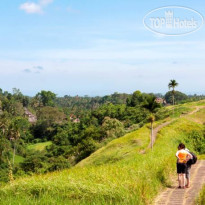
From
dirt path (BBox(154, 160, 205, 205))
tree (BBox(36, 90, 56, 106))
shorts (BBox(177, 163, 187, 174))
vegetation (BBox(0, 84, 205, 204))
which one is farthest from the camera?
tree (BBox(36, 90, 56, 106))

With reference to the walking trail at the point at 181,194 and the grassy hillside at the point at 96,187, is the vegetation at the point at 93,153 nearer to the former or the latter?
the grassy hillside at the point at 96,187

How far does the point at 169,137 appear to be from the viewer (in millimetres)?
32625

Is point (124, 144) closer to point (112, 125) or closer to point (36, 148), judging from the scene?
point (112, 125)

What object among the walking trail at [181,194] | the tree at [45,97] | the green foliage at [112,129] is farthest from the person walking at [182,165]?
the tree at [45,97]

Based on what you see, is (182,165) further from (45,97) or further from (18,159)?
(45,97)

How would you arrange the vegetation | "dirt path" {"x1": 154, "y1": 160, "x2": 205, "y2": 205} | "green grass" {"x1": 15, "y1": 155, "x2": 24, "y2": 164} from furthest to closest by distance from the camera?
"green grass" {"x1": 15, "y1": 155, "x2": 24, "y2": 164}
"dirt path" {"x1": 154, "y1": 160, "x2": 205, "y2": 205}
the vegetation

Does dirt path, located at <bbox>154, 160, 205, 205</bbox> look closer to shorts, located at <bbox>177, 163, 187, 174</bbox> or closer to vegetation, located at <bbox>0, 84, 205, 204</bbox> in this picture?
vegetation, located at <bbox>0, 84, 205, 204</bbox>

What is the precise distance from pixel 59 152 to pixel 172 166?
49143 mm

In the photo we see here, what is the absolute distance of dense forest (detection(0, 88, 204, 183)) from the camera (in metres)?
44.9

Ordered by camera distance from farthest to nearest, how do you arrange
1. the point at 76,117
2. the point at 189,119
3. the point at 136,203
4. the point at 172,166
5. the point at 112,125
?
1. the point at 76,117
2. the point at 112,125
3. the point at 189,119
4. the point at 172,166
5. the point at 136,203

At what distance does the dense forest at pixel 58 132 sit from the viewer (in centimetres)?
4494

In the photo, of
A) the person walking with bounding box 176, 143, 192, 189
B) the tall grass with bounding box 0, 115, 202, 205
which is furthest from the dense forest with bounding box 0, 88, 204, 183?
the tall grass with bounding box 0, 115, 202, 205

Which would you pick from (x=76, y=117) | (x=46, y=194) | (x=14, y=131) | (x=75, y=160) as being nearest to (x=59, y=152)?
(x=14, y=131)

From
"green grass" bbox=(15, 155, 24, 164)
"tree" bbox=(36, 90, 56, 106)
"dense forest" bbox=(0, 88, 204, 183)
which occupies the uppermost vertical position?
"tree" bbox=(36, 90, 56, 106)
